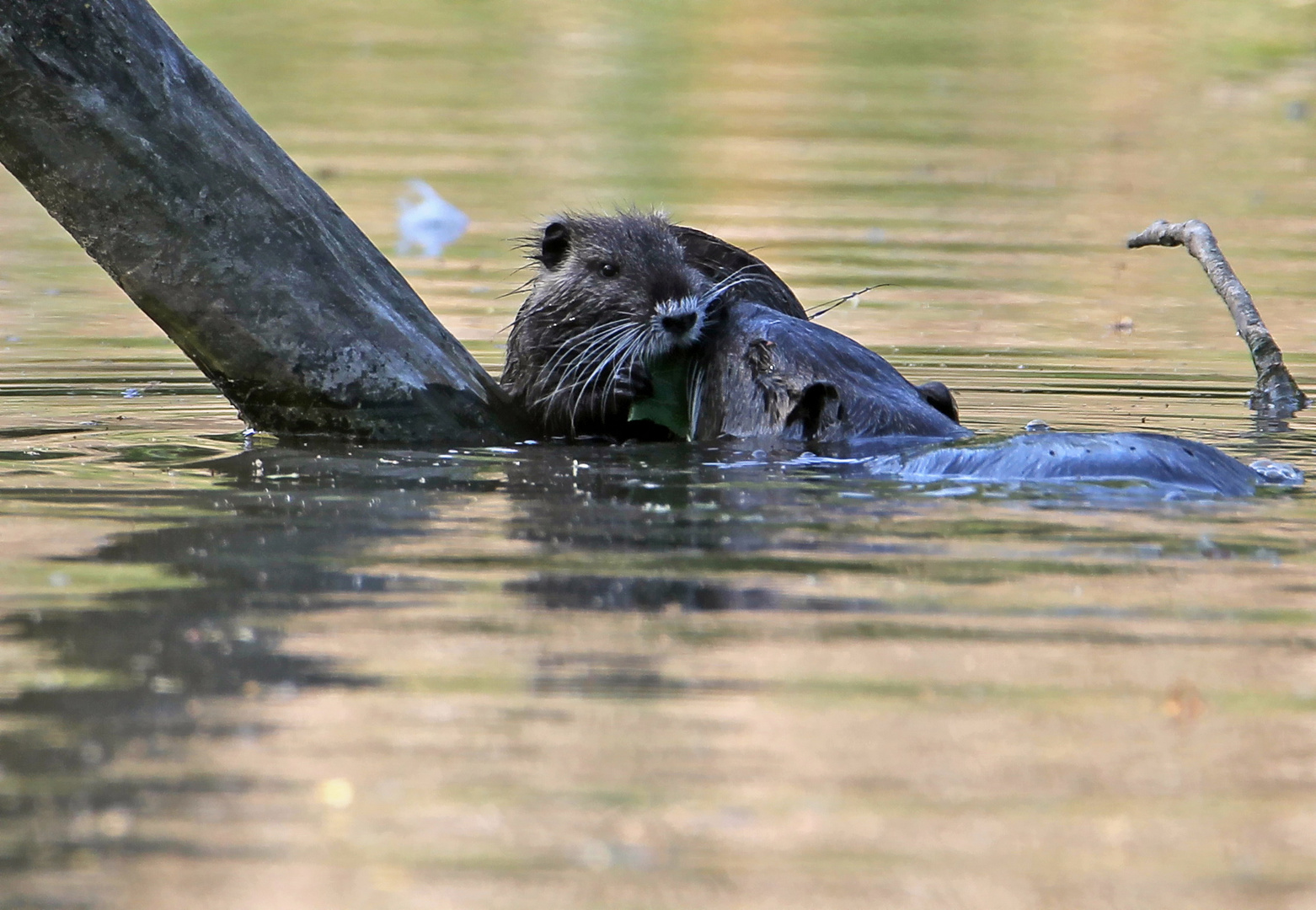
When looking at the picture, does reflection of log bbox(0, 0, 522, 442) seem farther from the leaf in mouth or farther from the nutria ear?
the nutria ear

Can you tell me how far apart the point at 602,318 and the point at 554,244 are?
0.45 metres

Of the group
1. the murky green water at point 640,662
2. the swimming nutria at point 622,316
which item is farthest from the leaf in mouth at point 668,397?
the murky green water at point 640,662

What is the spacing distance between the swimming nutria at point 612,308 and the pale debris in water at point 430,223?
201 inches


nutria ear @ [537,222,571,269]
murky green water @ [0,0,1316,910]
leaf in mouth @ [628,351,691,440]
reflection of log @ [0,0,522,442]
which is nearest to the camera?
murky green water @ [0,0,1316,910]

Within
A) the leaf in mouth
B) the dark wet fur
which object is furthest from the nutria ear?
the dark wet fur

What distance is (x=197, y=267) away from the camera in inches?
205

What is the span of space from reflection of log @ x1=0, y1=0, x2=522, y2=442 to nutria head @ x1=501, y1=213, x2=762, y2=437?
25cm

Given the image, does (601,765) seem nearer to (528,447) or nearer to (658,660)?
(658,660)

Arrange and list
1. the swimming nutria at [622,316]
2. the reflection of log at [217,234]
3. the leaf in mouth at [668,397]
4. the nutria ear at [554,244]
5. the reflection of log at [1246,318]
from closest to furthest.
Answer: the reflection of log at [217,234] < the swimming nutria at [622,316] < the leaf in mouth at [668,397] < the nutria ear at [554,244] < the reflection of log at [1246,318]

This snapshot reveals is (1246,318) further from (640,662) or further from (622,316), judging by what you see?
(640,662)

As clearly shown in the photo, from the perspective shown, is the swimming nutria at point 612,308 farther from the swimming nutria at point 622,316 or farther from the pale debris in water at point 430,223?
the pale debris in water at point 430,223

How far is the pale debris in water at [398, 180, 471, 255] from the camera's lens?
11164 millimetres

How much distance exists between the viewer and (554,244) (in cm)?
607

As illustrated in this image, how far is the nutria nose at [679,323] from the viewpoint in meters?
5.39
